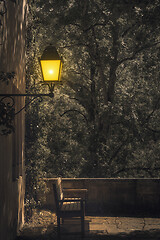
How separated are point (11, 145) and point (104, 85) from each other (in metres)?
10.4

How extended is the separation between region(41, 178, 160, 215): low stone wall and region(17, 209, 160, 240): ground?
624mm

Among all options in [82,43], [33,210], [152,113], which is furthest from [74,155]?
[33,210]

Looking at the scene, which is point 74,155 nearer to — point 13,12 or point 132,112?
point 132,112

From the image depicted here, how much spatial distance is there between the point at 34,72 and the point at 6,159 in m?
4.80

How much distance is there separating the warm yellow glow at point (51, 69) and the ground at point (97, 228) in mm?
3722

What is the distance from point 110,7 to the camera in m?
15.7

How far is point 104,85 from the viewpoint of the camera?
18.1 meters

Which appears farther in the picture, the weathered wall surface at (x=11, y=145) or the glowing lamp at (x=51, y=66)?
the weathered wall surface at (x=11, y=145)

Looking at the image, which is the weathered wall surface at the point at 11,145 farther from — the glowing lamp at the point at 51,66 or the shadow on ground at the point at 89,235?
the glowing lamp at the point at 51,66

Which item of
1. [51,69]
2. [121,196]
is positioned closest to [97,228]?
[121,196]

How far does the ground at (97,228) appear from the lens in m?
9.30

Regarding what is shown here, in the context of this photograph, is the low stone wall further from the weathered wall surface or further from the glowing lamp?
the glowing lamp

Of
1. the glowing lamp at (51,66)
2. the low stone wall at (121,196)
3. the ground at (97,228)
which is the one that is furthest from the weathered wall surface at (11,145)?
the low stone wall at (121,196)

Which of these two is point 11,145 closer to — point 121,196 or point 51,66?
point 51,66
